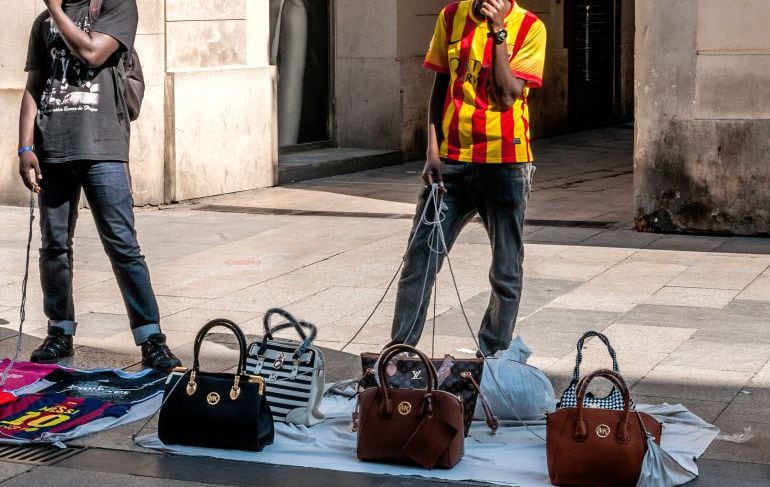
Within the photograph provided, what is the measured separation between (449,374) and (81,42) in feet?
7.39

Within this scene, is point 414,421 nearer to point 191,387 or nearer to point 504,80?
point 191,387

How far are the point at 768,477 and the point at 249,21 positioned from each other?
9.09m

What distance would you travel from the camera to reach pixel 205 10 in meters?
12.4

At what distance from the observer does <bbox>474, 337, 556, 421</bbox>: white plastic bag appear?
5.41 metres

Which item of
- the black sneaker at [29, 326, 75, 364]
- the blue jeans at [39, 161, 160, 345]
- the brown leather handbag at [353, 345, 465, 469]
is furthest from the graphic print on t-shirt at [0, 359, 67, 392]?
the brown leather handbag at [353, 345, 465, 469]

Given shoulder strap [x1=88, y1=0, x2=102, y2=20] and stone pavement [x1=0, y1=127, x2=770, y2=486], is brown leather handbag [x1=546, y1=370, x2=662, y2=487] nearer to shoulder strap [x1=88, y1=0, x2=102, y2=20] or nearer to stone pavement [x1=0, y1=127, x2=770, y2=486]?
stone pavement [x1=0, y1=127, x2=770, y2=486]

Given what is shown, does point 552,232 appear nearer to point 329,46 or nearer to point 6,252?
point 6,252

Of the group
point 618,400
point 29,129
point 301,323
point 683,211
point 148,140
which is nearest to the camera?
point 618,400

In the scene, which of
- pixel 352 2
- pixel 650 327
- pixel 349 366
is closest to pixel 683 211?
pixel 650 327

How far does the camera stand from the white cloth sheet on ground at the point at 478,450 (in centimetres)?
484

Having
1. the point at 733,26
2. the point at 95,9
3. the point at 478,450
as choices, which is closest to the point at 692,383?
the point at 478,450

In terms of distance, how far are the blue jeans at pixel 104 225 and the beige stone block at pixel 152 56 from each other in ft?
18.0

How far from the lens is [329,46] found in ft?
51.6

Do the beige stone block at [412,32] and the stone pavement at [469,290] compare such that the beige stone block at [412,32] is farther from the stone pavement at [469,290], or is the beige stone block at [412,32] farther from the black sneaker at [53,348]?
the black sneaker at [53,348]
